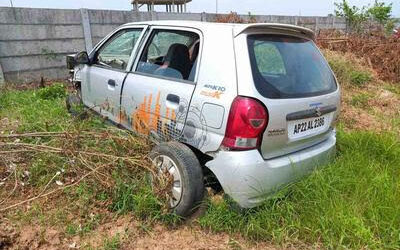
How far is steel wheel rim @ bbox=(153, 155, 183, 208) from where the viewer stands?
2637 mm

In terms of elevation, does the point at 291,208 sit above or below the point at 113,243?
above

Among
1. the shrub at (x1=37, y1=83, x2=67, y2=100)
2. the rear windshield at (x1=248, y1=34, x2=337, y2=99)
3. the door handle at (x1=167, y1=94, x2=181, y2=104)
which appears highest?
the rear windshield at (x1=248, y1=34, x2=337, y2=99)

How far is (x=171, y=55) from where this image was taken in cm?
316

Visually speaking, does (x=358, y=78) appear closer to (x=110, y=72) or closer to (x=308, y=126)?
(x=308, y=126)

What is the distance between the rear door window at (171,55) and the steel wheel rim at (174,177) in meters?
0.71

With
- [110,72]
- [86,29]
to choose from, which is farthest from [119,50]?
[86,29]

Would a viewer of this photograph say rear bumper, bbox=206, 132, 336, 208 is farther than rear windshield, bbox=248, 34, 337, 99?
No

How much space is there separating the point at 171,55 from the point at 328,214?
1.96m

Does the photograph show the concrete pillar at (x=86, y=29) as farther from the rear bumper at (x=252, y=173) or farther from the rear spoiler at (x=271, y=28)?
the rear bumper at (x=252, y=173)

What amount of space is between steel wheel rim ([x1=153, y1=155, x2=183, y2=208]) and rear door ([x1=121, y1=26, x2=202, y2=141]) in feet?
0.72

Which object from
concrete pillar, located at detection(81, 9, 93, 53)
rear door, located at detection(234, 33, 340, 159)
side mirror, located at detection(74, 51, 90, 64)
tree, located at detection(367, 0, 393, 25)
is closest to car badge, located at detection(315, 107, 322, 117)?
rear door, located at detection(234, 33, 340, 159)

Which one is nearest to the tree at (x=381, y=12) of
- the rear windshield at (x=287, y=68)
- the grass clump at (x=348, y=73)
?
the grass clump at (x=348, y=73)

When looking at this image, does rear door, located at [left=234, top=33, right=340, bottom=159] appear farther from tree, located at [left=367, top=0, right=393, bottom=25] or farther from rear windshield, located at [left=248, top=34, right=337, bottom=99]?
tree, located at [left=367, top=0, right=393, bottom=25]

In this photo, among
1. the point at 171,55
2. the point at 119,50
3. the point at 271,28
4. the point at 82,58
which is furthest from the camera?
the point at 82,58
